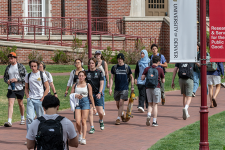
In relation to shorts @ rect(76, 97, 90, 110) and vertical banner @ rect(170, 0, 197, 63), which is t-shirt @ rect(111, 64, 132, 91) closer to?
shorts @ rect(76, 97, 90, 110)

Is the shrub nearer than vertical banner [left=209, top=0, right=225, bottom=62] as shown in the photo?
No

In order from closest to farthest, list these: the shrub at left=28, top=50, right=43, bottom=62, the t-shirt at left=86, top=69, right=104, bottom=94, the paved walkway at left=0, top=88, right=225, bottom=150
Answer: the paved walkway at left=0, top=88, right=225, bottom=150 → the t-shirt at left=86, top=69, right=104, bottom=94 → the shrub at left=28, top=50, right=43, bottom=62

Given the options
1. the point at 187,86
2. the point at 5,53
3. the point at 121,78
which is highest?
the point at 5,53

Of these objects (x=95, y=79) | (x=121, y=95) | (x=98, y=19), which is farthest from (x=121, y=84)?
(x=98, y=19)

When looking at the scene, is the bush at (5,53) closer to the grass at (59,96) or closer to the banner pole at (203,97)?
the grass at (59,96)

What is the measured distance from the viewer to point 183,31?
6.30 meters

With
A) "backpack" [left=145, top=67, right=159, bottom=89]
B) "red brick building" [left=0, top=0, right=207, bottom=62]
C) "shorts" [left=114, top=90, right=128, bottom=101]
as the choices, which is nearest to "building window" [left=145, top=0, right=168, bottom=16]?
"red brick building" [left=0, top=0, right=207, bottom=62]

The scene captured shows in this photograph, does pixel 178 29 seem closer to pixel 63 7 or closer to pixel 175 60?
pixel 175 60

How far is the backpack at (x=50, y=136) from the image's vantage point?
169 inches

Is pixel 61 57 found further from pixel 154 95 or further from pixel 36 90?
pixel 36 90

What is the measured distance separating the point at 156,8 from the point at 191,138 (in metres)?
21.4

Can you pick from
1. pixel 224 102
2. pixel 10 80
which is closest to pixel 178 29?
pixel 10 80

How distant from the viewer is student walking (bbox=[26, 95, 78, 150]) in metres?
4.32

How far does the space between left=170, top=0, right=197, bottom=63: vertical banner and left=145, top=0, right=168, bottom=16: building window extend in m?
22.1
